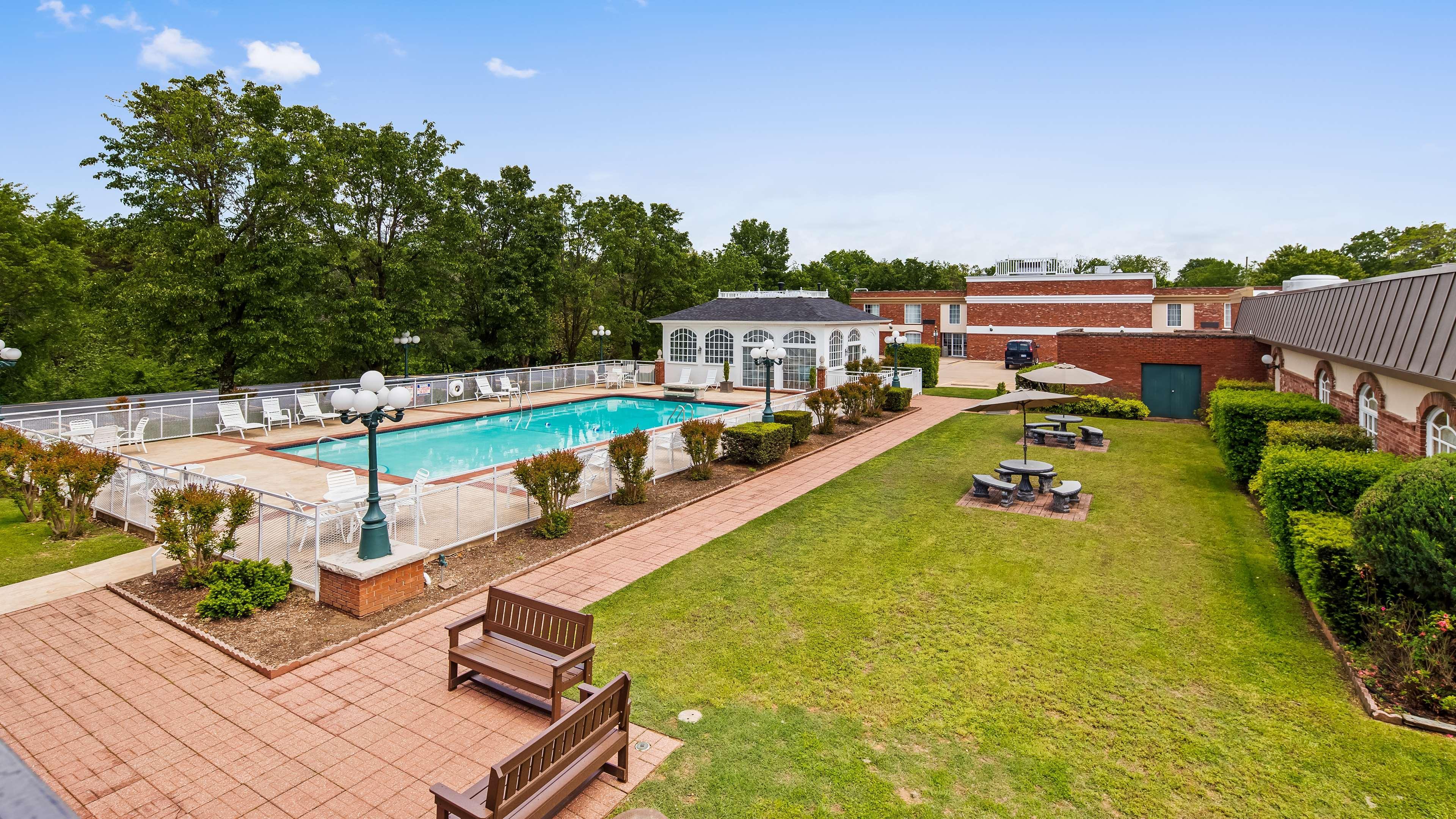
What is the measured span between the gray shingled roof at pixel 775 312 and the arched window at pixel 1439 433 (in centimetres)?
2016

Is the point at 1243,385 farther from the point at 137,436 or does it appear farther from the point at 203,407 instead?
the point at 137,436

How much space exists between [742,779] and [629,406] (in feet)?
74.2

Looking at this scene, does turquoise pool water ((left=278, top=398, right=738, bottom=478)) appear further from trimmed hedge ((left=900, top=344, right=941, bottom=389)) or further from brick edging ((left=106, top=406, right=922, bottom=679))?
trimmed hedge ((left=900, top=344, right=941, bottom=389))

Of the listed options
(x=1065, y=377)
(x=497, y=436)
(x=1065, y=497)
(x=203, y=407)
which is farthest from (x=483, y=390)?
(x=1065, y=497)

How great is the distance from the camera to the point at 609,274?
3612 centimetres

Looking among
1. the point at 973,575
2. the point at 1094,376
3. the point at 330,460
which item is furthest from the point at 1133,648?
the point at 330,460

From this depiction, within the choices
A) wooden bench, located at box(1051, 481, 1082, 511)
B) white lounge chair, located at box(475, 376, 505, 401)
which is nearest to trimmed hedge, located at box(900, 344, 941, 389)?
white lounge chair, located at box(475, 376, 505, 401)

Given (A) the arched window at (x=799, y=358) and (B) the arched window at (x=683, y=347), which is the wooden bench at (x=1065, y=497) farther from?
(B) the arched window at (x=683, y=347)

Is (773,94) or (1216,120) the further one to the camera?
(773,94)

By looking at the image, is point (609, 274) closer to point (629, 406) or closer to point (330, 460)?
point (629, 406)

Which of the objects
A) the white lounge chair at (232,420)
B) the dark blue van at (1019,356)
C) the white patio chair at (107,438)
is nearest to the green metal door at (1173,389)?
the dark blue van at (1019,356)

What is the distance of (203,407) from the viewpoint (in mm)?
18438

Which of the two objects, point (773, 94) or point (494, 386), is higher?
point (773, 94)

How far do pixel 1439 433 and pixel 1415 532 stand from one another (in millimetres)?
3895
